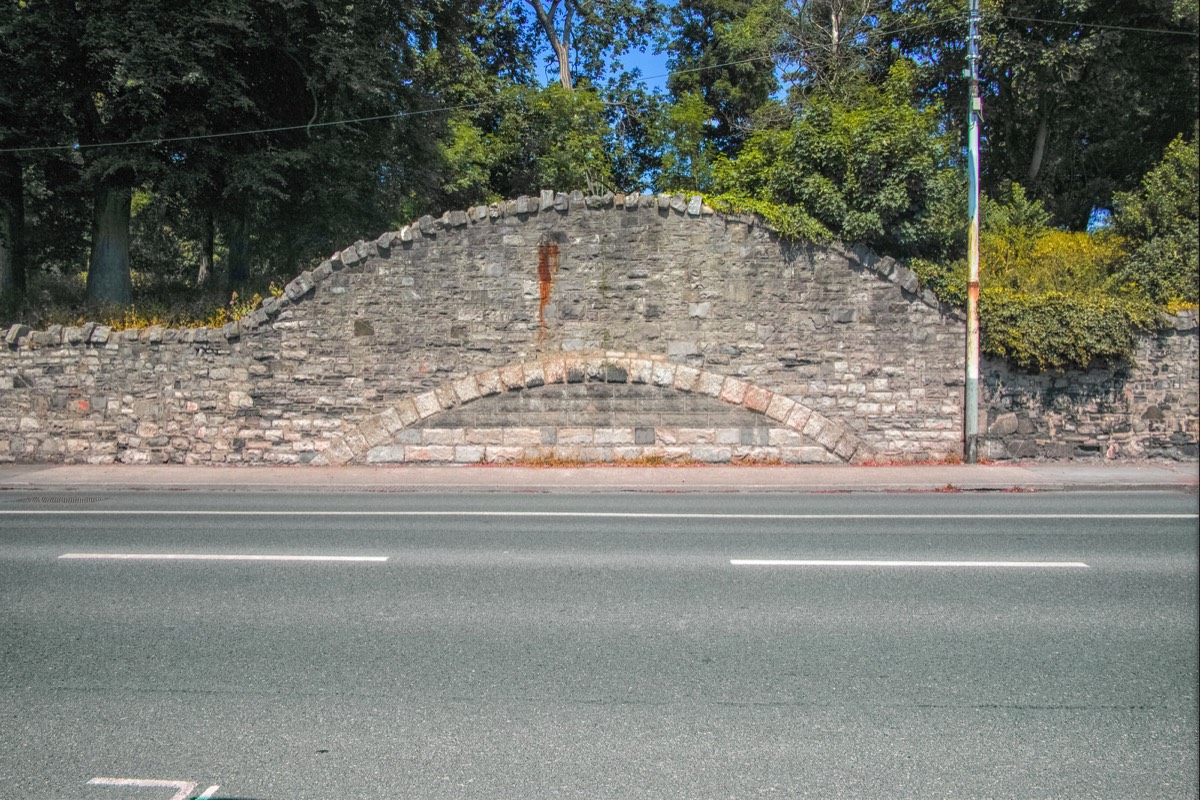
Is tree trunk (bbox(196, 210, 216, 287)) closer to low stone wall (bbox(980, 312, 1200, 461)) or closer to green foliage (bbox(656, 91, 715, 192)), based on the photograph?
green foliage (bbox(656, 91, 715, 192))

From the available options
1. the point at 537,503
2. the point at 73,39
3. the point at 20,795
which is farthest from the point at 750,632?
the point at 73,39

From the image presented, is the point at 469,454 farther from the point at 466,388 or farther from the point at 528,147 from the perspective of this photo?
the point at 528,147

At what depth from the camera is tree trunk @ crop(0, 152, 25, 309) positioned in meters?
17.7

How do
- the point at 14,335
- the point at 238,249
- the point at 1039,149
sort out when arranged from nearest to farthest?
the point at 14,335 → the point at 238,249 → the point at 1039,149

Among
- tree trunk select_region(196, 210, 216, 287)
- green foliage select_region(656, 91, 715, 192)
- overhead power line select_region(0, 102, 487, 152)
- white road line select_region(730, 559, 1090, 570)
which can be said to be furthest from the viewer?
green foliage select_region(656, 91, 715, 192)

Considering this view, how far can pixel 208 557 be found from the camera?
25.2ft

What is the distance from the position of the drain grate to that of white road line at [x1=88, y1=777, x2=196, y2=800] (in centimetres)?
938

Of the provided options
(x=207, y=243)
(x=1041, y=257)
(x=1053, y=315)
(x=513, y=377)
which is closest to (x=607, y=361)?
(x=513, y=377)

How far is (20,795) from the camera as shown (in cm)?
348

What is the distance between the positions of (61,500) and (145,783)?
10056 mm

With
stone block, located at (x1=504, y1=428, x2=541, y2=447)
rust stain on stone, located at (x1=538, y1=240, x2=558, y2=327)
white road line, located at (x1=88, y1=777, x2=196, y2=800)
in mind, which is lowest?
white road line, located at (x1=88, y1=777, x2=196, y2=800)

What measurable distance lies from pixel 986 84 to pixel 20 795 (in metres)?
26.8

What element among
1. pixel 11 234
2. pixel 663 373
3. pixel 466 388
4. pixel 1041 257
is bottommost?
pixel 466 388

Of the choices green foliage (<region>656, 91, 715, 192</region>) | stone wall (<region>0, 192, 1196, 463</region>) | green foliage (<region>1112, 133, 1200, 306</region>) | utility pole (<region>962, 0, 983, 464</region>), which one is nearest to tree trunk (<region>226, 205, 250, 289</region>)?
stone wall (<region>0, 192, 1196, 463</region>)
